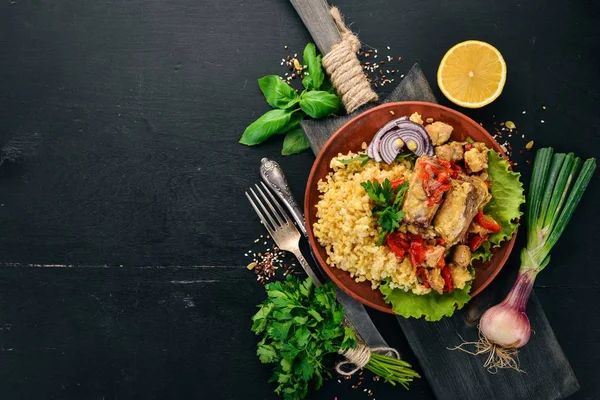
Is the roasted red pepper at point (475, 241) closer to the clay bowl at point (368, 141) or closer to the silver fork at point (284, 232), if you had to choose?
the clay bowl at point (368, 141)

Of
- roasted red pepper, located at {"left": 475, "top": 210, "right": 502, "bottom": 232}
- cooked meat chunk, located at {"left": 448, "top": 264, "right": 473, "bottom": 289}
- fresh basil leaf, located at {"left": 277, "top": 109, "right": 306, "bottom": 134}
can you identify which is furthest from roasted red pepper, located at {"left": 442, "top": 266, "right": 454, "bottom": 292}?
fresh basil leaf, located at {"left": 277, "top": 109, "right": 306, "bottom": 134}

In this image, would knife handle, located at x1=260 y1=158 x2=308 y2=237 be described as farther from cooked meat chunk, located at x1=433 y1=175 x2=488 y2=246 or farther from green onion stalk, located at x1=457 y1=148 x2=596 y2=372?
green onion stalk, located at x1=457 y1=148 x2=596 y2=372

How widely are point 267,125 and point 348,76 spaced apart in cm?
65

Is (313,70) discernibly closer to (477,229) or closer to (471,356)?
(477,229)

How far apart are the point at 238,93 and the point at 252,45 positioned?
37 cm

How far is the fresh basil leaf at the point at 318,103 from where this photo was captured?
3787 mm

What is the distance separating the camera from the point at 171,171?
13.4ft

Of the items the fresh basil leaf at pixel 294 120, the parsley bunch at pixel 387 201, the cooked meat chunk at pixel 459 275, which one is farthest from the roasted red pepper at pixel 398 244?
the fresh basil leaf at pixel 294 120

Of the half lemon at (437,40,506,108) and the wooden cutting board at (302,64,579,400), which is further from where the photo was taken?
the wooden cutting board at (302,64,579,400)

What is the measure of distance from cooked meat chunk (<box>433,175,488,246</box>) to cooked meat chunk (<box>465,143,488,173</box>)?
0.14 m

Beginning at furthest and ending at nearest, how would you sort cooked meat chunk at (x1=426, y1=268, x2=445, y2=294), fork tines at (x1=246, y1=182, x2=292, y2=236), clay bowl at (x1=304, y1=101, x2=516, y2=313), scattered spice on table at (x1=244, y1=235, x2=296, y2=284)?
scattered spice on table at (x1=244, y1=235, x2=296, y2=284) → fork tines at (x1=246, y1=182, x2=292, y2=236) → clay bowl at (x1=304, y1=101, x2=516, y2=313) → cooked meat chunk at (x1=426, y1=268, x2=445, y2=294)

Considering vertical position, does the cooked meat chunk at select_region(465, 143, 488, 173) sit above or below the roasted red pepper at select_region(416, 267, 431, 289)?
above

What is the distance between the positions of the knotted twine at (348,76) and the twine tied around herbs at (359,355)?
1630 mm

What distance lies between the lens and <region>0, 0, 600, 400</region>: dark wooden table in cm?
407
